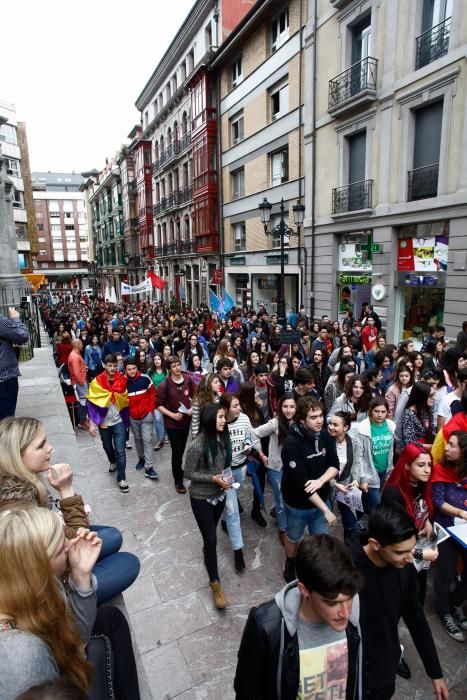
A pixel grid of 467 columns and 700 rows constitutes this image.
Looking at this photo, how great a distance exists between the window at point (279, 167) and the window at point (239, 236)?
4.00m

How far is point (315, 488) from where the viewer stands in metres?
3.38

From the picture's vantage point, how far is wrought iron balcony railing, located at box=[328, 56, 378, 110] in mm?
13242

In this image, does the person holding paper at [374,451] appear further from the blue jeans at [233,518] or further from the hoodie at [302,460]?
the blue jeans at [233,518]

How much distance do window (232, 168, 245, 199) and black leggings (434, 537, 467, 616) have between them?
2283 centimetres

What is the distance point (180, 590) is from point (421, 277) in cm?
1183

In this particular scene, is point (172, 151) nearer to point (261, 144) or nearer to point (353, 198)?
point (261, 144)

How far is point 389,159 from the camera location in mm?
13102

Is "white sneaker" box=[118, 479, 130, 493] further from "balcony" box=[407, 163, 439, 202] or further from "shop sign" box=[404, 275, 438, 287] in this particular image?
"balcony" box=[407, 163, 439, 202]

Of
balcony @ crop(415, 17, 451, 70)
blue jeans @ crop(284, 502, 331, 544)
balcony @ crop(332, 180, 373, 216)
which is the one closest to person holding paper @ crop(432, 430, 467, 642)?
blue jeans @ crop(284, 502, 331, 544)

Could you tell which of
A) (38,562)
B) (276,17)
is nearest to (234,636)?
(38,562)

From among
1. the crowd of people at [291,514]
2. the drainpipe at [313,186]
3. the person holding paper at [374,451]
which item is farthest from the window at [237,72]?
the person holding paper at [374,451]

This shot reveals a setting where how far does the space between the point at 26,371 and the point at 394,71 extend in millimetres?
13545

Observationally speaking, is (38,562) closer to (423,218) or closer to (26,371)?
(26,371)

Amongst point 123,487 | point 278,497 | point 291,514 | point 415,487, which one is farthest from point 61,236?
point 415,487
